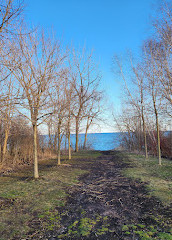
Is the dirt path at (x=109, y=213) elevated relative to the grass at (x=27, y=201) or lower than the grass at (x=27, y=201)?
lower

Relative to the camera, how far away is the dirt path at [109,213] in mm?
3365

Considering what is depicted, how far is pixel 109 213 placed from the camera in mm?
4211

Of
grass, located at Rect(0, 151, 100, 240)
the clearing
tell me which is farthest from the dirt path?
grass, located at Rect(0, 151, 100, 240)

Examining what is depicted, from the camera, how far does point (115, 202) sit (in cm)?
489

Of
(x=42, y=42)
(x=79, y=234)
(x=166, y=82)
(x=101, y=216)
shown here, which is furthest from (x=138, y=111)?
(x=79, y=234)

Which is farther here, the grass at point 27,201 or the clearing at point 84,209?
the grass at point 27,201

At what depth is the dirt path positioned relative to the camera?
3.36m

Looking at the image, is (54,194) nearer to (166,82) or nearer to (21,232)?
(21,232)

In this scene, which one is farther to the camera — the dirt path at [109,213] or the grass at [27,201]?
the grass at [27,201]

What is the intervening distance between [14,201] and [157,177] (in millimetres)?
5203

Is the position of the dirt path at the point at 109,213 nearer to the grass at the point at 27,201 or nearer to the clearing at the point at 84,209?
the clearing at the point at 84,209

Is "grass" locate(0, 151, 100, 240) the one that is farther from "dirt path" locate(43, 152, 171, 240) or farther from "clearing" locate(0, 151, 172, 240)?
"dirt path" locate(43, 152, 171, 240)

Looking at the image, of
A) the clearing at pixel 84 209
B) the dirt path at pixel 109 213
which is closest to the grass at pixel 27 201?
the clearing at pixel 84 209

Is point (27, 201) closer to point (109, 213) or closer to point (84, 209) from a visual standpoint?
point (84, 209)
